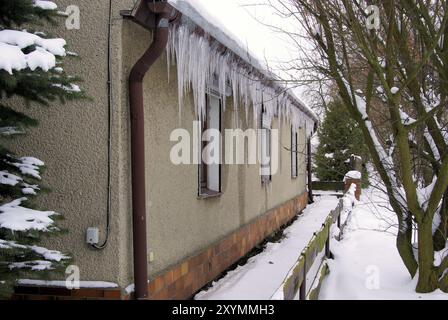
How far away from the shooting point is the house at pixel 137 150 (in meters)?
3.50

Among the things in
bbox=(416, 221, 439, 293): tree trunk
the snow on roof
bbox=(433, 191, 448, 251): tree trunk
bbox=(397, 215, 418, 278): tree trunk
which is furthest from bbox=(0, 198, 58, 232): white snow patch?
bbox=(433, 191, 448, 251): tree trunk

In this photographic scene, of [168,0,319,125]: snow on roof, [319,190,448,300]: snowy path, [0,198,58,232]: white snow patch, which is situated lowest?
[319,190,448,300]: snowy path

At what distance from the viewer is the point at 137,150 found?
357 centimetres

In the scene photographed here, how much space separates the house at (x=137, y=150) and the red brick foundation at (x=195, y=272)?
14 mm

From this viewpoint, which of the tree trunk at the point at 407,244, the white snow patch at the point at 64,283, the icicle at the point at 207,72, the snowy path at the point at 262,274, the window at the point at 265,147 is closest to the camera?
the white snow patch at the point at 64,283

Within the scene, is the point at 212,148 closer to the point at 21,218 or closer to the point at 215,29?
the point at 215,29

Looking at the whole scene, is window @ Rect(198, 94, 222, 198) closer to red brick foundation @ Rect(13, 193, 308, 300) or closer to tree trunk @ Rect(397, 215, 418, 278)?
red brick foundation @ Rect(13, 193, 308, 300)

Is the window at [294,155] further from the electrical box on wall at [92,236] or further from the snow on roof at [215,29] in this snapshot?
the electrical box on wall at [92,236]

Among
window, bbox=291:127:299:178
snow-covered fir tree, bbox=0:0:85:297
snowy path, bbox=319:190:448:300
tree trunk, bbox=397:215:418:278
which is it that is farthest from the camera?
window, bbox=291:127:299:178

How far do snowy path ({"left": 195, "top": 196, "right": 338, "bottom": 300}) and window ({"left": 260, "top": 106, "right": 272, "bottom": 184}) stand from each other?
1116mm

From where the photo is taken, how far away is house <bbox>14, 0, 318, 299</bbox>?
3502 millimetres

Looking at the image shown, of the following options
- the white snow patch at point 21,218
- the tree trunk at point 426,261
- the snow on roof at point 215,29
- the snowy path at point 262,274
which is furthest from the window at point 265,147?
the white snow patch at point 21,218

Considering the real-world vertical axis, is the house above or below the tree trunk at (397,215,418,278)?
above
